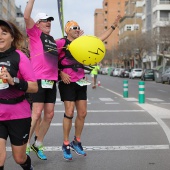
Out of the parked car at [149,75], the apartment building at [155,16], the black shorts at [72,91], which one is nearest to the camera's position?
the black shorts at [72,91]

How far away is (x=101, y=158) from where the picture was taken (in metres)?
6.53

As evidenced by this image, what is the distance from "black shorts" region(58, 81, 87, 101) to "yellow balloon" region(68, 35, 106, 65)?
615 mm

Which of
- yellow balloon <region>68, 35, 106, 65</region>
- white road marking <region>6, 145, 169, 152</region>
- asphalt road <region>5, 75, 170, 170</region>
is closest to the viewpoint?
yellow balloon <region>68, 35, 106, 65</region>

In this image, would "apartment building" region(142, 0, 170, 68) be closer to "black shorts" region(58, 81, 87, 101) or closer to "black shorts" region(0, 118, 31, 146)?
"black shorts" region(58, 81, 87, 101)

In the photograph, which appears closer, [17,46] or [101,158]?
Answer: [17,46]

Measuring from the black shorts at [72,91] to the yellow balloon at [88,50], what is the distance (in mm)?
615

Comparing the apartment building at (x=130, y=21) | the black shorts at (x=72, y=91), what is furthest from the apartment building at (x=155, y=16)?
the black shorts at (x=72, y=91)

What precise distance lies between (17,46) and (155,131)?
215 inches

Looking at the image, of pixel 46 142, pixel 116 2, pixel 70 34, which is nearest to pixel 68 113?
pixel 70 34

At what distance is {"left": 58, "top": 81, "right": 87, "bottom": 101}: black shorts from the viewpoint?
6.30 metres

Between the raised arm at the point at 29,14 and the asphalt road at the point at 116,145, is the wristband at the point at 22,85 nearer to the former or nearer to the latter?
the raised arm at the point at 29,14

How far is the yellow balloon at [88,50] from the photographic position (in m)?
5.66

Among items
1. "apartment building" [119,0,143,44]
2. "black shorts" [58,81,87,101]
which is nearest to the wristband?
"black shorts" [58,81,87,101]

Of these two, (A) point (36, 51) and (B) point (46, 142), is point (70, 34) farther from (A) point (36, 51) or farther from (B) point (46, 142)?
(B) point (46, 142)
